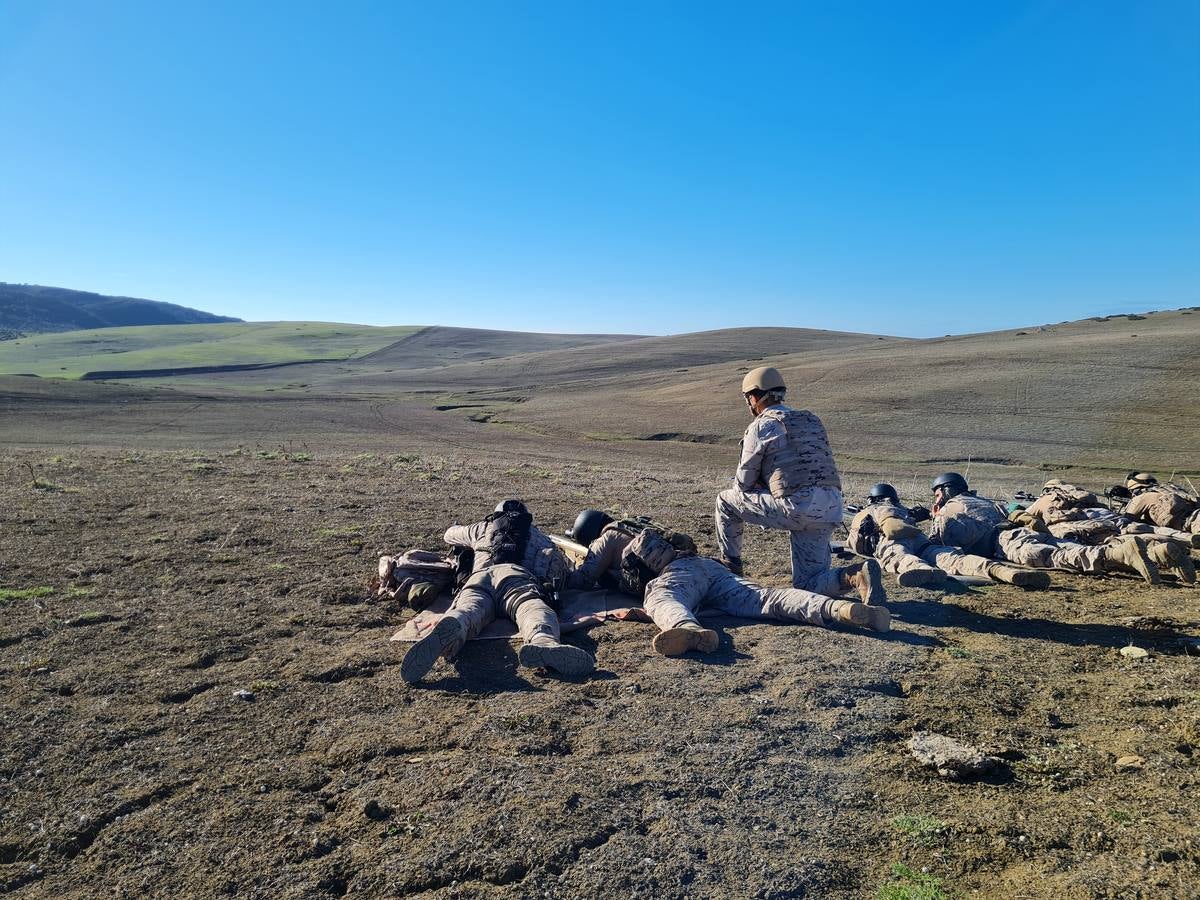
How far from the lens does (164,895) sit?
3.30 meters

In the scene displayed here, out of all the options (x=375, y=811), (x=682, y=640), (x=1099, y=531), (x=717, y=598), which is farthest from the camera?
(x=1099, y=531)

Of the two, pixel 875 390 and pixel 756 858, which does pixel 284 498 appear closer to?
pixel 756 858

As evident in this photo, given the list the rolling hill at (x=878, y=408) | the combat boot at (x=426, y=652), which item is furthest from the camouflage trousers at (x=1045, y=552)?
the rolling hill at (x=878, y=408)

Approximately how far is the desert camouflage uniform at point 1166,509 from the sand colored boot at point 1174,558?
2.19m

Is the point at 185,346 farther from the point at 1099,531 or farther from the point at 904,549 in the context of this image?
the point at 1099,531

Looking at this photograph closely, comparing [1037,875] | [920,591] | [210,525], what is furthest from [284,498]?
[1037,875]

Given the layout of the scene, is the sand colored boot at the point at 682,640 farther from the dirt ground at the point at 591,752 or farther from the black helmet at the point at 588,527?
the black helmet at the point at 588,527

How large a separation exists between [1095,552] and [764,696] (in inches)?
201

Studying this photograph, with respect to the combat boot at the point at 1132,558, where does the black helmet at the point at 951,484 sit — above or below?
above

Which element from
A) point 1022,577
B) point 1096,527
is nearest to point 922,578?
point 1022,577

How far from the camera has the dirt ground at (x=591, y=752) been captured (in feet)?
10.9

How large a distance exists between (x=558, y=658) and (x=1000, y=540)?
6134 mm

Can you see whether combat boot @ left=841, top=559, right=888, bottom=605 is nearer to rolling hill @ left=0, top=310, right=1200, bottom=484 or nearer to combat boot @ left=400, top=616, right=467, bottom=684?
combat boot @ left=400, top=616, right=467, bottom=684

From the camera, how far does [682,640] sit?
19.1 feet
